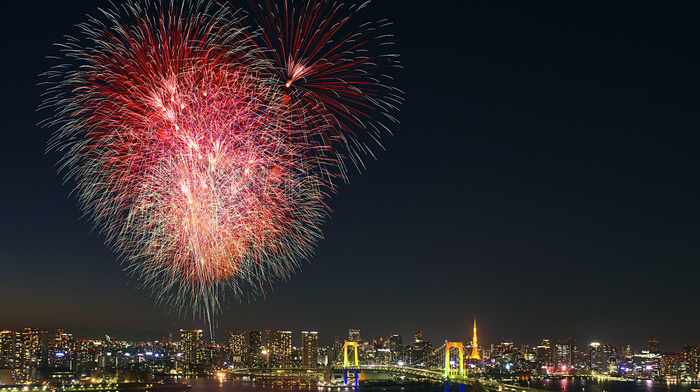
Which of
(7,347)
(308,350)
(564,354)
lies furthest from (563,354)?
(7,347)

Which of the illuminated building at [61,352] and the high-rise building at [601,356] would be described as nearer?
the illuminated building at [61,352]

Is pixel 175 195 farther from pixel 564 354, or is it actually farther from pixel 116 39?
pixel 564 354

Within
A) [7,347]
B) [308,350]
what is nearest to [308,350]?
[308,350]

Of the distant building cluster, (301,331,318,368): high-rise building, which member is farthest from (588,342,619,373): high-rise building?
(301,331,318,368): high-rise building

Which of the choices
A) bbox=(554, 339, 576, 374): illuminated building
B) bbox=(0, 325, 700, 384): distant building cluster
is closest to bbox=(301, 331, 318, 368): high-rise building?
bbox=(0, 325, 700, 384): distant building cluster

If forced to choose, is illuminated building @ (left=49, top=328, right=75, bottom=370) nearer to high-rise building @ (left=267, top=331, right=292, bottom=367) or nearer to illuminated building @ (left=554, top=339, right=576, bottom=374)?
high-rise building @ (left=267, top=331, right=292, bottom=367)

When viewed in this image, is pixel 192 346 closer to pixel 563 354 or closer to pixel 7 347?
pixel 7 347

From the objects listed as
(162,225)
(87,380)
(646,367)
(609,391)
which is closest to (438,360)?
(609,391)

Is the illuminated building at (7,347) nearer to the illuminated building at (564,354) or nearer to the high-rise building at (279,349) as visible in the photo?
the high-rise building at (279,349)

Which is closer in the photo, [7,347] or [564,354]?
[7,347]

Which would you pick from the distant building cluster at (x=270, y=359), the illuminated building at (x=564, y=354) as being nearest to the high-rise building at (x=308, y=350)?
the distant building cluster at (x=270, y=359)

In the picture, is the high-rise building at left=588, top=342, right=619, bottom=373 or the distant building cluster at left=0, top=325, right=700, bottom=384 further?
the high-rise building at left=588, top=342, right=619, bottom=373

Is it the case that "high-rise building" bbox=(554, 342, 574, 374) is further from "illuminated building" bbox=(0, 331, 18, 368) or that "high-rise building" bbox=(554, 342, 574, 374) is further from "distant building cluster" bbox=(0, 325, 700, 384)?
"illuminated building" bbox=(0, 331, 18, 368)
